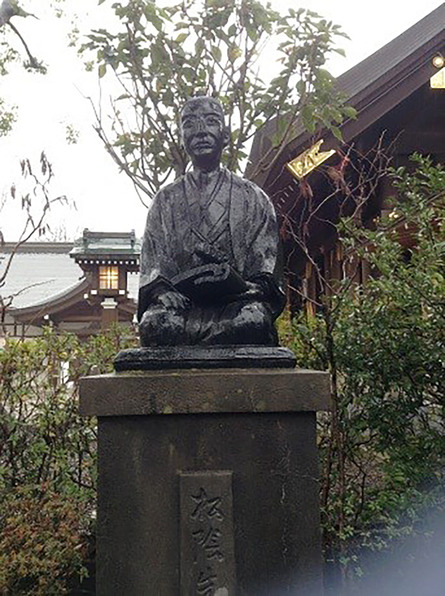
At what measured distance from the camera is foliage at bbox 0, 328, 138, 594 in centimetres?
388

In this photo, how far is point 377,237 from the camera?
14.6 feet

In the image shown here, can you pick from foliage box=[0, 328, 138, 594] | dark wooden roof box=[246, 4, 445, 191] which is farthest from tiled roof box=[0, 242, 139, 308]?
foliage box=[0, 328, 138, 594]

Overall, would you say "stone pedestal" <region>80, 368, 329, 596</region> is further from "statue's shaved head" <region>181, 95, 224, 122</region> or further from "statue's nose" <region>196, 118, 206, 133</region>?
"statue's shaved head" <region>181, 95, 224, 122</region>

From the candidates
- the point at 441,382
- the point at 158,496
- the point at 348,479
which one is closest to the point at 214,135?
the point at 158,496

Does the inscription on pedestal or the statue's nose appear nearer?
the inscription on pedestal

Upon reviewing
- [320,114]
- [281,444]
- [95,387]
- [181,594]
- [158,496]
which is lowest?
[181,594]

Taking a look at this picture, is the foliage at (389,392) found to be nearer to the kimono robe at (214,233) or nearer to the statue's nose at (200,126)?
the kimono robe at (214,233)

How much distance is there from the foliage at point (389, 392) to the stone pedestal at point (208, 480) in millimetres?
1229

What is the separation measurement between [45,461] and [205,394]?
8.37 feet

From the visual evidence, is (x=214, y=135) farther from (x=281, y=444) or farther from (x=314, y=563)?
(x=314, y=563)

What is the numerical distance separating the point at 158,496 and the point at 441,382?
2.22m

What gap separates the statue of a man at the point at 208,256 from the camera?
124 inches

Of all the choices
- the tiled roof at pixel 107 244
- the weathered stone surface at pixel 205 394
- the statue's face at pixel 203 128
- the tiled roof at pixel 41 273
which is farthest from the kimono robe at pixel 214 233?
the tiled roof at pixel 41 273

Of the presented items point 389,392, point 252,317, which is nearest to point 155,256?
point 252,317
